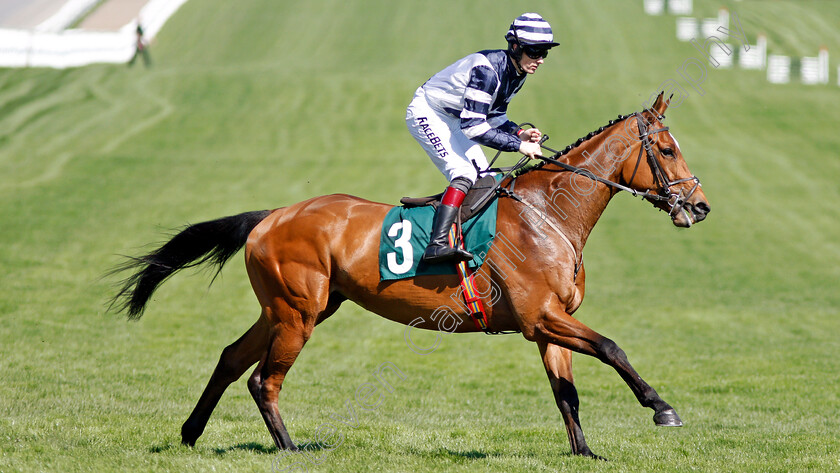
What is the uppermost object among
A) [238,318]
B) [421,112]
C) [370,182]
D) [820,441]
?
[421,112]

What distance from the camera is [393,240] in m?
6.32

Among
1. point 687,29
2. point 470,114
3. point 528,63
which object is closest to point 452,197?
point 470,114

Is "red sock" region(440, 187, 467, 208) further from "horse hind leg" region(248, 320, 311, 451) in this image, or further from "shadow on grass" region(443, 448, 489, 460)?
"shadow on grass" region(443, 448, 489, 460)

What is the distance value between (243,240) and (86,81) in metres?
28.8

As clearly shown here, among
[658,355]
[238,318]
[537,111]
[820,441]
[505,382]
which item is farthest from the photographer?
[537,111]

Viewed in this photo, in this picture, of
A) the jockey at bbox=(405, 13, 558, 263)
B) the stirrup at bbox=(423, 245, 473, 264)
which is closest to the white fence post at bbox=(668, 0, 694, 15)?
the jockey at bbox=(405, 13, 558, 263)

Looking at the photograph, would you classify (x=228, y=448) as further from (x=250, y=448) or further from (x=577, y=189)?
(x=577, y=189)

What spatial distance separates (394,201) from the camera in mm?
20797

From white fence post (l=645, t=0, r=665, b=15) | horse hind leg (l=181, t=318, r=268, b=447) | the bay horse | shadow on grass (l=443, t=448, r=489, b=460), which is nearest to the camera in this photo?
the bay horse

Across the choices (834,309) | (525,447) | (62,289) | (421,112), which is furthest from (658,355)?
(62,289)

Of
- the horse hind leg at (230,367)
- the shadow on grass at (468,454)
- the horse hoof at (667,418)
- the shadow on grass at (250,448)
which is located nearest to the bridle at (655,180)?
the horse hoof at (667,418)

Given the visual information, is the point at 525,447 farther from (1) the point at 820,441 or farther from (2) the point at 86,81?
(2) the point at 86,81

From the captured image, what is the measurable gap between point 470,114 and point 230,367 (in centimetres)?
281

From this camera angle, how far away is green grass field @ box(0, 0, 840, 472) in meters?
7.04
